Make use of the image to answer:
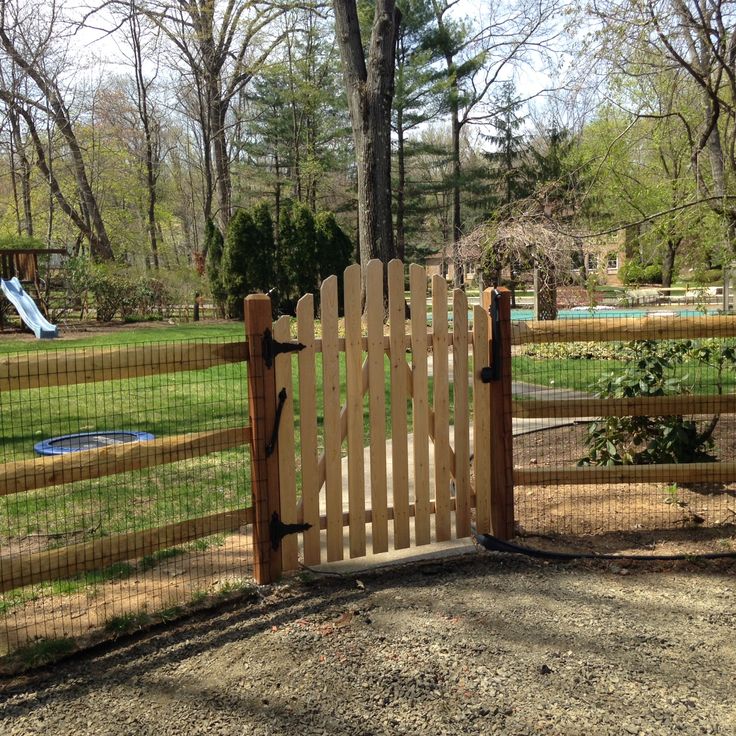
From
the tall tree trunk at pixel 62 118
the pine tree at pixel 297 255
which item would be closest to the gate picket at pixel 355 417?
the pine tree at pixel 297 255

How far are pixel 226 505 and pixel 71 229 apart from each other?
106 feet

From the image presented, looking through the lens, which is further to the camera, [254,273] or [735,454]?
[254,273]

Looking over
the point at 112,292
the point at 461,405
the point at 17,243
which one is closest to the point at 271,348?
the point at 461,405

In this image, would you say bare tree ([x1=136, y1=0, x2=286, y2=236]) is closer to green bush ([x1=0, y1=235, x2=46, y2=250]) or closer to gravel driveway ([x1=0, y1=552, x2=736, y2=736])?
green bush ([x1=0, y1=235, x2=46, y2=250])

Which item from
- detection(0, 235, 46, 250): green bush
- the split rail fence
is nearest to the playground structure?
detection(0, 235, 46, 250): green bush

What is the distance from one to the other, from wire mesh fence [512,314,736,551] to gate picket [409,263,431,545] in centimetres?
60

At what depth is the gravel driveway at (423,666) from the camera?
108 inches

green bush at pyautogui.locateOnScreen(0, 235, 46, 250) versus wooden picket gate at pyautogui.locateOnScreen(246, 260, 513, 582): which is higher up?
green bush at pyautogui.locateOnScreen(0, 235, 46, 250)

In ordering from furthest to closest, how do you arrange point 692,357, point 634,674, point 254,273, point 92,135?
point 92,135
point 254,273
point 692,357
point 634,674

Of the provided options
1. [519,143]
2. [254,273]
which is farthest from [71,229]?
[519,143]

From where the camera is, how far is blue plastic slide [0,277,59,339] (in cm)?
1577

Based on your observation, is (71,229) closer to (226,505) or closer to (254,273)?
(254,273)

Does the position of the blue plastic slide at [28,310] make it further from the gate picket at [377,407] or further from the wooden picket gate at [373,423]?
the gate picket at [377,407]

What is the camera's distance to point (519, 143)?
104ft
